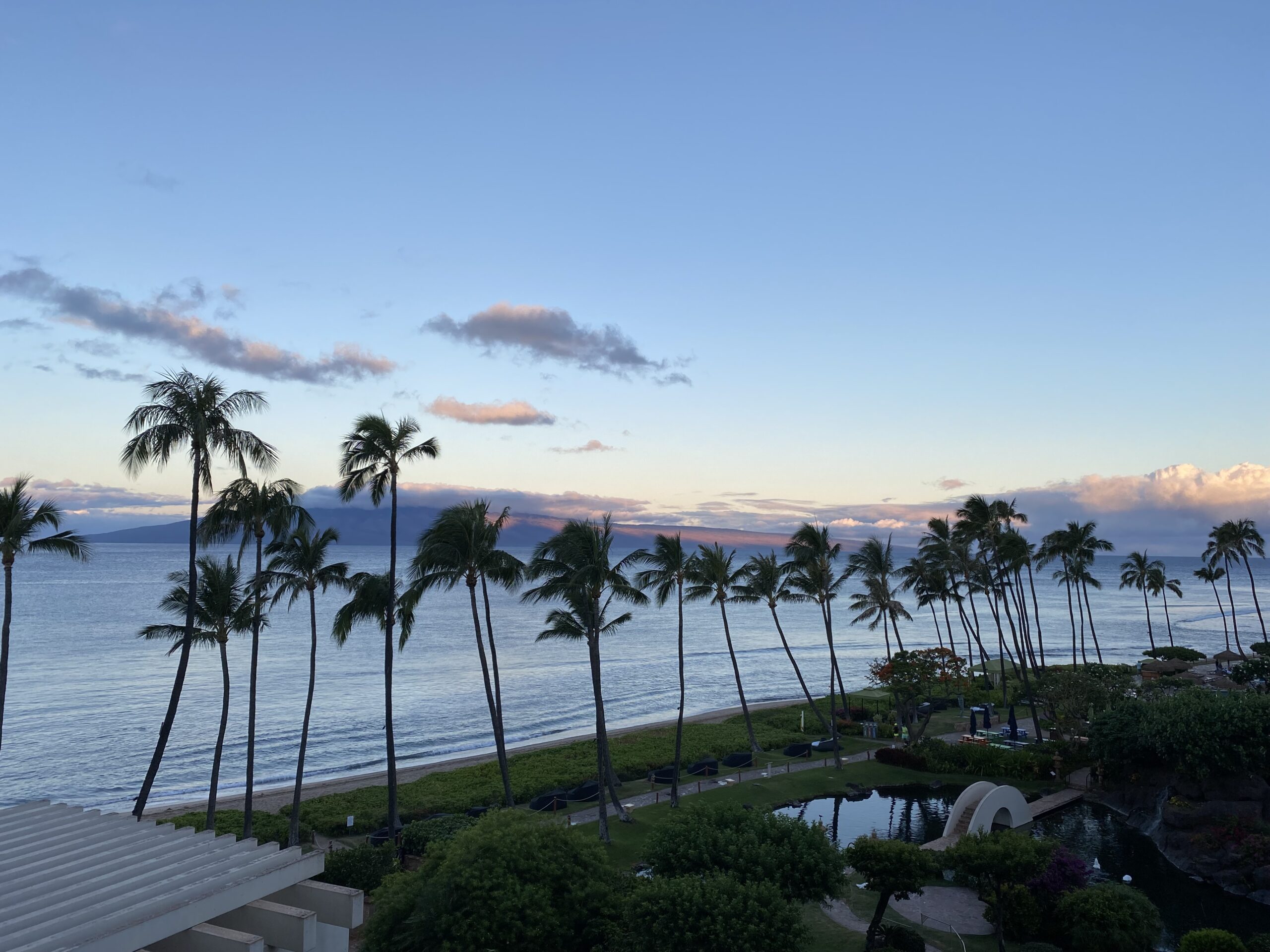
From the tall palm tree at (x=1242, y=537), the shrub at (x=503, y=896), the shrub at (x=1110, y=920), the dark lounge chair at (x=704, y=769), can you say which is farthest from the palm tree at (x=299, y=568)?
the tall palm tree at (x=1242, y=537)

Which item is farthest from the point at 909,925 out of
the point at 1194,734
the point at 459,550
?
the point at 459,550

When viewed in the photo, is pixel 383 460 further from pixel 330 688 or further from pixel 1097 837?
pixel 330 688

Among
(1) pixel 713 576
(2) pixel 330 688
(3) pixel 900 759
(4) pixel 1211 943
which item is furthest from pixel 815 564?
(2) pixel 330 688

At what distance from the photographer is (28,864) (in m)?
13.0

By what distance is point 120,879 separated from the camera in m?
12.0

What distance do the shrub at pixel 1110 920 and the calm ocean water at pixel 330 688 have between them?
150ft

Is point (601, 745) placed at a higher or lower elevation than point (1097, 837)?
higher

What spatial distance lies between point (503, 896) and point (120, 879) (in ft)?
24.1

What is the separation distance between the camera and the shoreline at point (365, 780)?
133 ft

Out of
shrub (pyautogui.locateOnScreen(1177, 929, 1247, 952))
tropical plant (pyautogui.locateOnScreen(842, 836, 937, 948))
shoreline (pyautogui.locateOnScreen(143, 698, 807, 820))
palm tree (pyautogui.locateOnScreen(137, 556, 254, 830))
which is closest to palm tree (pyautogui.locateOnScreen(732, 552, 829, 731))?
shoreline (pyautogui.locateOnScreen(143, 698, 807, 820))

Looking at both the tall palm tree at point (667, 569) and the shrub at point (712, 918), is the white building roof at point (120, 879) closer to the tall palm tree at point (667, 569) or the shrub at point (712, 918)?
the shrub at point (712, 918)

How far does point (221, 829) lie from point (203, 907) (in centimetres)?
2579

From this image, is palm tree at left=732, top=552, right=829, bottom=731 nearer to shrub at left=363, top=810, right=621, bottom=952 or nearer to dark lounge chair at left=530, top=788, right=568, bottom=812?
dark lounge chair at left=530, top=788, right=568, bottom=812

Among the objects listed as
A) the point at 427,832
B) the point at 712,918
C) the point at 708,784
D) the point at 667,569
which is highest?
the point at 667,569
